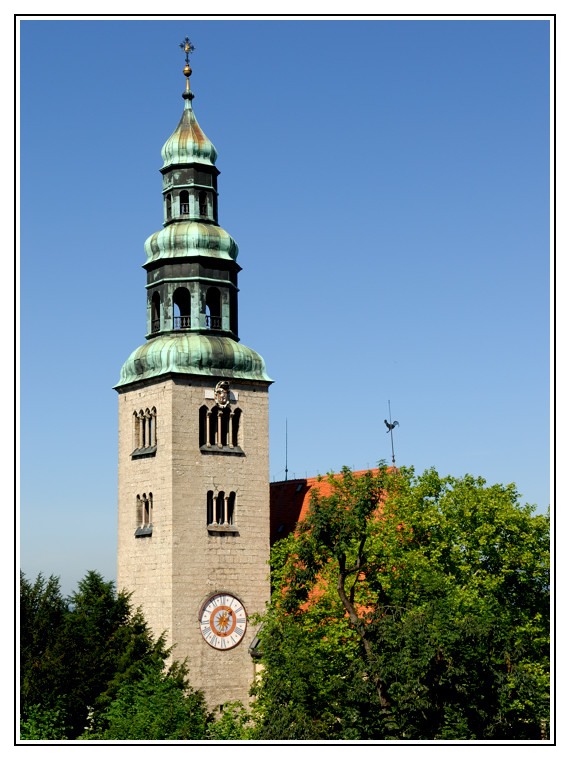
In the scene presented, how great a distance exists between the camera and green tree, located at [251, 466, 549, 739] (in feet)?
150

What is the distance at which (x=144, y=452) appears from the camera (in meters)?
64.4

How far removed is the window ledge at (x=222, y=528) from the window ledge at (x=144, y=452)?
389 cm

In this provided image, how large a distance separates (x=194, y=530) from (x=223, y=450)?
364 centimetres

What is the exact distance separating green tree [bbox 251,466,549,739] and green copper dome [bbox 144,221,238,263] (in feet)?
40.4

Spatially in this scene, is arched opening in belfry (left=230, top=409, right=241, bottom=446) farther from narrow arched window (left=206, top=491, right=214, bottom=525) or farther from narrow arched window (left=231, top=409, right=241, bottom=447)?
narrow arched window (left=206, top=491, right=214, bottom=525)

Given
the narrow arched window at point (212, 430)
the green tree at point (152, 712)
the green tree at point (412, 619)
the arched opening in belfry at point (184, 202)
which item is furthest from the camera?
the arched opening in belfry at point (184, 202)

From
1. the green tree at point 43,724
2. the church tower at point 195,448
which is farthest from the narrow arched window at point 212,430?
the green tree at point 43,724

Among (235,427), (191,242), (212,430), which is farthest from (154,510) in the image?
(191,242)

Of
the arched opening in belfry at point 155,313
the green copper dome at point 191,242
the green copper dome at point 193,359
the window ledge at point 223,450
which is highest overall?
the green copper dome at point 191,242

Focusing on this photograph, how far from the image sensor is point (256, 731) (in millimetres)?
49906

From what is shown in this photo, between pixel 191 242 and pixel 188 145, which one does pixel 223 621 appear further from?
pixel 188 145

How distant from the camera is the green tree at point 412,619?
150ft

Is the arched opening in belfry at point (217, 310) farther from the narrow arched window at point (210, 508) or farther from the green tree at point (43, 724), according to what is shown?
the green tree at point (43, 724)

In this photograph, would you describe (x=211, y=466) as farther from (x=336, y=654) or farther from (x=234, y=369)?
(x=336, y=654)
